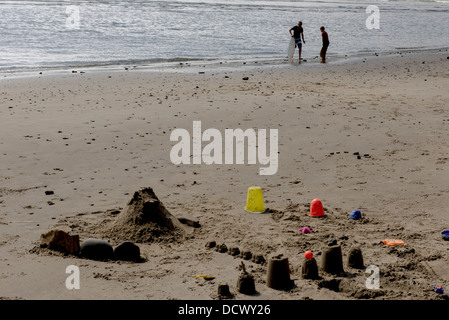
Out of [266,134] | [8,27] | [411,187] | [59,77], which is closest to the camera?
[411,187]

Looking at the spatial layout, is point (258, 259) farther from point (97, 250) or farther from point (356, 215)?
point (356, 215)

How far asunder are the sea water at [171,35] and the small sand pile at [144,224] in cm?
1339

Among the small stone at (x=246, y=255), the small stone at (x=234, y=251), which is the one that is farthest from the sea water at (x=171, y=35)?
the small stone at (x=246, y=255)

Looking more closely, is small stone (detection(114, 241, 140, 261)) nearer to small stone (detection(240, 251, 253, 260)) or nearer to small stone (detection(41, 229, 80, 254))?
small stone (detection(41, 229, 80, 254))

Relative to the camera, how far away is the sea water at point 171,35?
21.6 m

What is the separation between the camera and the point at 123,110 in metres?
11.4

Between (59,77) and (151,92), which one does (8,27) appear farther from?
(151,92)

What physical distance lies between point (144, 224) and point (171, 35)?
946 inches

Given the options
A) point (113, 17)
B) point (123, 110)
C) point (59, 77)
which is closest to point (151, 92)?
point (123, 110)

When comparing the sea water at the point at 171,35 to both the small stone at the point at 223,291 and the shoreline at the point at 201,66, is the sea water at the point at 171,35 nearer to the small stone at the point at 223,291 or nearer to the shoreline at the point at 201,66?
the shoreline at the point at 201,66

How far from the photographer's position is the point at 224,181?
25.1 ft

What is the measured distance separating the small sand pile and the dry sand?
0.40 feet

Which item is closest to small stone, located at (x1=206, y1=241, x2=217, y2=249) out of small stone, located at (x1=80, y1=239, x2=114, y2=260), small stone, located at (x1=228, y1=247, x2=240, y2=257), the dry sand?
the dry sand

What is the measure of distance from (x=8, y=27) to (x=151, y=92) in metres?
18.8
